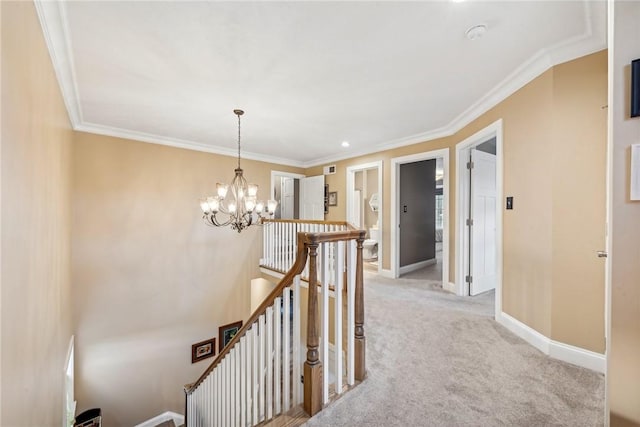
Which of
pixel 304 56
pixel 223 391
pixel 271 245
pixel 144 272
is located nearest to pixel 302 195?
pixel 271 245

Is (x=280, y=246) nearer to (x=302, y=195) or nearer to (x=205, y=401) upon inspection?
(x=302, y=195)

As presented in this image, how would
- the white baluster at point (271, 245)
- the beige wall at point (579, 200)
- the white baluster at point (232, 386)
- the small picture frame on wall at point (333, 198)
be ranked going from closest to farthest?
1. the beige wall at point (579, 200)
2. the white baluster at point (232, 386)
3. the white baluster at point (271, 245)
4. the small picture frame on wall at point (333, 198)

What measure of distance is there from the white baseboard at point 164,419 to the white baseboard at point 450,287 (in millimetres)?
4830

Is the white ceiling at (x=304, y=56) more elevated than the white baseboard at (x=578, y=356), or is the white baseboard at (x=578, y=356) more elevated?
the white ceiling at (x=304, y=56)

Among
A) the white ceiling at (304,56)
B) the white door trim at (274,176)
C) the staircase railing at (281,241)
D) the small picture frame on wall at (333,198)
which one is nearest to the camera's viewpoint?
the white ceiling at (304,56)

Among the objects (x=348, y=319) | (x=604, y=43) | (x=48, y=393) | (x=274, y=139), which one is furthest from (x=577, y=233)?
(x=48, y=393)

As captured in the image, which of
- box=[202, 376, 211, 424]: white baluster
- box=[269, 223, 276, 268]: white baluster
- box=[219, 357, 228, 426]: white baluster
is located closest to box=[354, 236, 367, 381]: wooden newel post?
box=[219, 357, 228, 426]: white baluster

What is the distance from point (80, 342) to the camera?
3545 millimetres

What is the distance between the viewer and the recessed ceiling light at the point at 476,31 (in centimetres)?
169

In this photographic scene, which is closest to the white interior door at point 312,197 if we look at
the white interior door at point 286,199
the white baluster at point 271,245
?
the white interior door at point 286,199

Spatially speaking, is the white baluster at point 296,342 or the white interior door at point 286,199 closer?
the white baluster at point 296,342

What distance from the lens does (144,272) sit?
4.02 metres

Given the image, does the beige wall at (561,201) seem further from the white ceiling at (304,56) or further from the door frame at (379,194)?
the door frame at (379,194)

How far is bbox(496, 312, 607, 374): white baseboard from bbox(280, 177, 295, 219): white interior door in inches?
215
